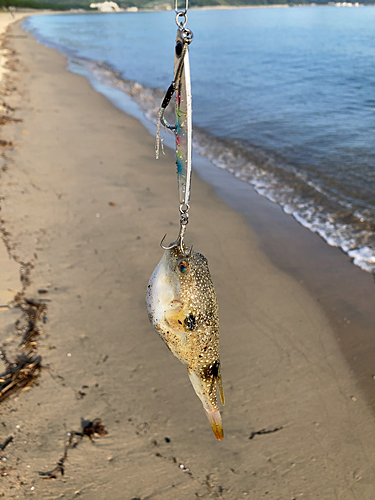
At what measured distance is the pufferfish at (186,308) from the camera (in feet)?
5.74

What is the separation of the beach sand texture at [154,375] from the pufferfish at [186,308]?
192cm

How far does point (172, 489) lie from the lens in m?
3.22

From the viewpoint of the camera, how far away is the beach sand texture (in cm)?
332

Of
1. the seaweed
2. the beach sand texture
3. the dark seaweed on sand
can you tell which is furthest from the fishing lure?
the dark seaweed on sand

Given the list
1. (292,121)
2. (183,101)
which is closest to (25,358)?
(183,101)

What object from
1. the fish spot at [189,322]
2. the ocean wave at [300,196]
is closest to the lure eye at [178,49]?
the fish spot at [189,322]

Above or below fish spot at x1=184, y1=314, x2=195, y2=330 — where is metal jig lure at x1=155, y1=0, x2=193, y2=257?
above

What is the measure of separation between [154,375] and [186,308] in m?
2.73

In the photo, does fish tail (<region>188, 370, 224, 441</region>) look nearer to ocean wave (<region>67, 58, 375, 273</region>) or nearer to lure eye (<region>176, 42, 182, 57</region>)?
lure eye (<region>176, 42, 182, 57</region>)

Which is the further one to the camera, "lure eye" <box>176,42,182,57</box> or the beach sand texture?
the beach sand texture

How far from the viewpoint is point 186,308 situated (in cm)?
175

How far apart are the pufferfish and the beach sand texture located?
1.92 meters

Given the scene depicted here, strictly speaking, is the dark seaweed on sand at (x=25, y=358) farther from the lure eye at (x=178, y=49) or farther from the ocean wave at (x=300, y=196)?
the ocean wave at (x=300, y=196)

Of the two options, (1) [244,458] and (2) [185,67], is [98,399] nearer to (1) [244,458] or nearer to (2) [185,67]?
(1) [244,458]
